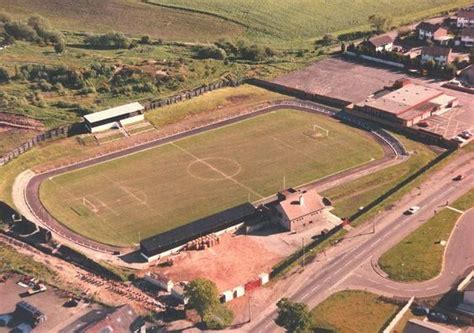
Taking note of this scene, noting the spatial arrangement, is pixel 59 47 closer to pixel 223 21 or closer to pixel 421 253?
pixel 223 21

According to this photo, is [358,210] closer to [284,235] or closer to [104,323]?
[284,235]

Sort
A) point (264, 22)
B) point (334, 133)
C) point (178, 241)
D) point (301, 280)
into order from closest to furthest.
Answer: point (301, 280) → point (178, 241) → point (334, 133) → point (264, 22)

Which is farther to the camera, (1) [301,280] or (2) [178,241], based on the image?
(2) [178,241]

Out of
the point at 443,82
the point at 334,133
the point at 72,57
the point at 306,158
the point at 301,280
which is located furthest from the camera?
the point at 72,57

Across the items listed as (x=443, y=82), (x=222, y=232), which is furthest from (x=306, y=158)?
(x=443, y=82)

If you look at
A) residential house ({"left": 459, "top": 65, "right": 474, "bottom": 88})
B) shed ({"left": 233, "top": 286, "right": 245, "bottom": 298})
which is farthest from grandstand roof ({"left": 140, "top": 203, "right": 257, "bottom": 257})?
residential house ({"left": 459, "top": 65, "right": 474, "bottom": 88})

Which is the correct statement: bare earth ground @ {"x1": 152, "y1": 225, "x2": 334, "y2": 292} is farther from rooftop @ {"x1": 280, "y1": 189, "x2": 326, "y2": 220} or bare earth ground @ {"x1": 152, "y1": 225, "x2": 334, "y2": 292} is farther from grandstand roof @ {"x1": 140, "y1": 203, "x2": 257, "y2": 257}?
rooftop @ {"x1": 280, "y1": 189, "x2": 326, "y2": 220}
